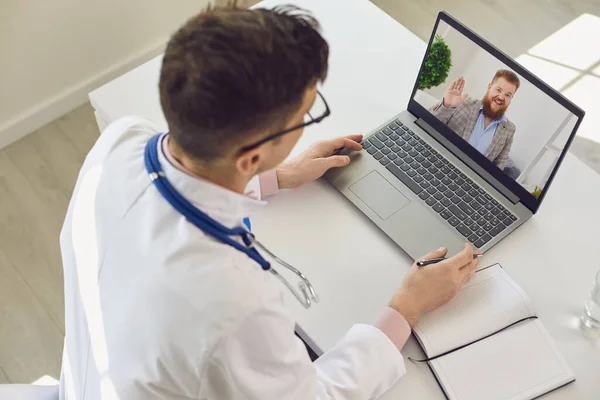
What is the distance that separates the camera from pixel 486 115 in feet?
Result: 3.95

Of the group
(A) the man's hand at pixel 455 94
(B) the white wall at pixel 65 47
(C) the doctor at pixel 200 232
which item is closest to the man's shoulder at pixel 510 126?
(A) the man's hand at pixel 455 94

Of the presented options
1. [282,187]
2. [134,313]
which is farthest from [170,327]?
[282,187]

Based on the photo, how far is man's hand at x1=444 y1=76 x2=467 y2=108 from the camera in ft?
4.05

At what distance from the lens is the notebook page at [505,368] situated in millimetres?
1011

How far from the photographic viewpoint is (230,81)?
30.1 inches

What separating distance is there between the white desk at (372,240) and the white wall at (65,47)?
0.86 meters

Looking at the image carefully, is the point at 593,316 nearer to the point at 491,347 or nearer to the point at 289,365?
the point at 491,347

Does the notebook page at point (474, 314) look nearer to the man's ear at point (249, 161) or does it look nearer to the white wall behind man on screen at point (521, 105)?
the white wall behind man on screen at point (521, 105)

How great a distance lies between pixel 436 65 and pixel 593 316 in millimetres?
547

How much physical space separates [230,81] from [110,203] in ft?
0.90

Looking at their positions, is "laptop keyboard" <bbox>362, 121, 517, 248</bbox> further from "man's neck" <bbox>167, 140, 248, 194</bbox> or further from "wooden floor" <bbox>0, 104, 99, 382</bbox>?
"wooden floor" <bbox>0, 104, 99, 382</bbox>

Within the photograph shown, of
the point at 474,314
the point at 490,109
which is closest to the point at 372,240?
the point at 474,314

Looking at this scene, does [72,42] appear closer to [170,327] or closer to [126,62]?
[126,62]

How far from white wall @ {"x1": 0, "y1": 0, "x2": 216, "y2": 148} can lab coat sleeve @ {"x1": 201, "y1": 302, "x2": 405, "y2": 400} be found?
1573 millimetres
